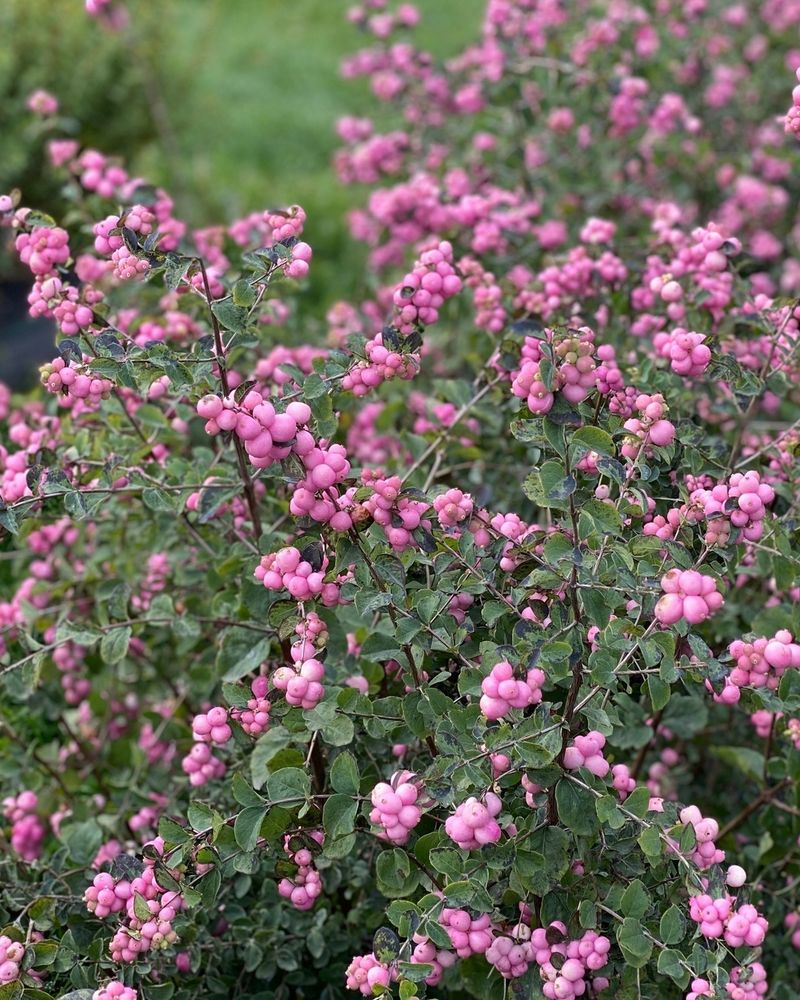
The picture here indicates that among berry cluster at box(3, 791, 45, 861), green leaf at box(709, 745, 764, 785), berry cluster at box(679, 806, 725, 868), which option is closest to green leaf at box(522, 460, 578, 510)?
berry cluster at box(679, 806, 725, 868)

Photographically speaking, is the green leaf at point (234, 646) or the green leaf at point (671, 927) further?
the green leaf at point (234, 646)

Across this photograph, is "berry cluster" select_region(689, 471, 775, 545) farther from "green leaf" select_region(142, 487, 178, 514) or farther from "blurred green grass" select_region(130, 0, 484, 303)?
"blurred green grass" select_region(130, 0, 484, 303)

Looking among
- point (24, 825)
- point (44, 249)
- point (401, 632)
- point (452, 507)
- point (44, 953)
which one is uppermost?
point (44, 249)

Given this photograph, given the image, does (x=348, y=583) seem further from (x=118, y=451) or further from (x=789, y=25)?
(x=789, y=25)

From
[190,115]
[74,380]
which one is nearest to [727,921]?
[74,380]

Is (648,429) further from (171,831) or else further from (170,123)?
(170,123)

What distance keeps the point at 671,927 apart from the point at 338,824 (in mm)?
351

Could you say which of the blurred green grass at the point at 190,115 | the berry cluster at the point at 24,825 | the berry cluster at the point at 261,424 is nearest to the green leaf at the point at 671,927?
the berry cluster at the point at 261,424

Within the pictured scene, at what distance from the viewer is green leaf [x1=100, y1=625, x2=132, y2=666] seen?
4.97ft

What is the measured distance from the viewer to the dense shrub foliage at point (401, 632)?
3.74 feet

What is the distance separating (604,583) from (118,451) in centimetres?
75

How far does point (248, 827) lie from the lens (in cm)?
121

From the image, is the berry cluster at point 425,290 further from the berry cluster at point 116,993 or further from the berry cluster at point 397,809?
the berry cluster at point 116,993

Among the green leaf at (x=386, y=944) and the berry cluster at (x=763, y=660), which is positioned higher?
the berry cluster at (x=763, y=660)
